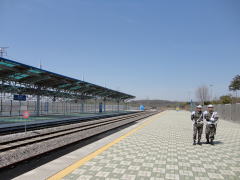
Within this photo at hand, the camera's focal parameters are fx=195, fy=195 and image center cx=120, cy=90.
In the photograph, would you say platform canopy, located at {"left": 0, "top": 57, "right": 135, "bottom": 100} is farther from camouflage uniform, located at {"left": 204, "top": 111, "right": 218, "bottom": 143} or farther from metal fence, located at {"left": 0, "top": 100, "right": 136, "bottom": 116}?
camouflage uniform, located at {"left": 204, "top": 111, "right": 218, "bottom": 143}

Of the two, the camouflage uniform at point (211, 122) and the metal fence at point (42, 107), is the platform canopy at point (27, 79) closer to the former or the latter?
the metal fence at point (42, 107)

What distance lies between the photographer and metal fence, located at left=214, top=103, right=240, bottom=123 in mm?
20191

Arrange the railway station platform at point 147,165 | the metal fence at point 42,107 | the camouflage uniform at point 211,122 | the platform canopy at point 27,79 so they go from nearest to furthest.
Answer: the railway station platform at point 147,165 < the camouflage uniform at point 211,122 < the platform canopy at point 27,79 < the metal fence at point 42,107

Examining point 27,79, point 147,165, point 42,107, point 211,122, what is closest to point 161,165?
point 147,165

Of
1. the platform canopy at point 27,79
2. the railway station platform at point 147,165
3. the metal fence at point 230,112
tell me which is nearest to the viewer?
the railway station platform at point 147,165

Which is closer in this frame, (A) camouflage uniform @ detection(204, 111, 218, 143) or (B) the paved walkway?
(B) the paved walkway

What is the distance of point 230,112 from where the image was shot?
23031 millimetres

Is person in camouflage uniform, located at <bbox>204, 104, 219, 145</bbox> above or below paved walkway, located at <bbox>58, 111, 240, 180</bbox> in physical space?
above

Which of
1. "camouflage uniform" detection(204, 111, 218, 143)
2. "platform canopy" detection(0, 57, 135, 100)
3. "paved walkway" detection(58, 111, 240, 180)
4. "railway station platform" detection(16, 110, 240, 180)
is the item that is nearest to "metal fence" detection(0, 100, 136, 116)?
"platform canopy" detection(0, 57, 135, 100)

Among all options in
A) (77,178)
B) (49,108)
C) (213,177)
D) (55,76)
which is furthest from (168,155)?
(49,108)

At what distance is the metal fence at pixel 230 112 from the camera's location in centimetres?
2019

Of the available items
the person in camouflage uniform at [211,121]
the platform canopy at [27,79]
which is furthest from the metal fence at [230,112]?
the platform canopy at [27,79]

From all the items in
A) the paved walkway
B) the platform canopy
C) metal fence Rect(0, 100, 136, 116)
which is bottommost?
the paved walkway

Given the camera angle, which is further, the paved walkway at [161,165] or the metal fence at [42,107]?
the metal fence at [42,107]
